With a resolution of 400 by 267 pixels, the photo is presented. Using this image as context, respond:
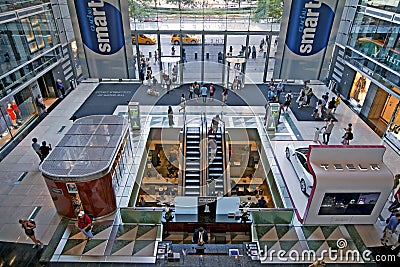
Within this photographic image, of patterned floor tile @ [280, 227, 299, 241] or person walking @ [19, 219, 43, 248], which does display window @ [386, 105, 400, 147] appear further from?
person walking @ [19, 219, 43, 248]

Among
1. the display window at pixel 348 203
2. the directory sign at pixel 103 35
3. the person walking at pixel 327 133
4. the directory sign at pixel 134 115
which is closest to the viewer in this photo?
the display window at pixel 348 203

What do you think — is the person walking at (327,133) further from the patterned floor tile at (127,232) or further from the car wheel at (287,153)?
the patterned floor tile at (127,232)

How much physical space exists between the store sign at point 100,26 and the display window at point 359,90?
13553 millimetres

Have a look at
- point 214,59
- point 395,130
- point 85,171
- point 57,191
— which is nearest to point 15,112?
point 57,191

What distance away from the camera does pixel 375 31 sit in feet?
46.1

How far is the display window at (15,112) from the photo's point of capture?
40.5 feet

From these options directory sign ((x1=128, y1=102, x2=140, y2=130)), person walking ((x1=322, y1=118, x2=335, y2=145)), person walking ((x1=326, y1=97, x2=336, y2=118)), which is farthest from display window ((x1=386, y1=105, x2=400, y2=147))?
directory sign ((x1=128, y1=102, x2=140, y2=130))

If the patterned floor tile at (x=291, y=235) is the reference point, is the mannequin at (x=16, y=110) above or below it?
above

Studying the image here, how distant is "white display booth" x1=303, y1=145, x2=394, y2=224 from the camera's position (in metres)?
7.71

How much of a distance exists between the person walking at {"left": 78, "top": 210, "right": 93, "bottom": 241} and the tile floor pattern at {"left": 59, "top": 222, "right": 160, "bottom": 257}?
28 centimetres

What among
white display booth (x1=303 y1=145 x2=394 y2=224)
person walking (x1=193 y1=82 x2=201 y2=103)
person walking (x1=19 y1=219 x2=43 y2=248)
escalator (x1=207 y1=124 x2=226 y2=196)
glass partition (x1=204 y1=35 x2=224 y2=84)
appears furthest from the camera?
glass partition (x1=204 y1=35 x2=224 y2=84)

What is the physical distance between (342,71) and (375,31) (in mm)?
3196

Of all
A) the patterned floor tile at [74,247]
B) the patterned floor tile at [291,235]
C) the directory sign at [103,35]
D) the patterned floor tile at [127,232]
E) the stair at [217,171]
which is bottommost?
the stair at [217,171]

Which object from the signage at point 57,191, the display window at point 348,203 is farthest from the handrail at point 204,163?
the signage at point 57,191
